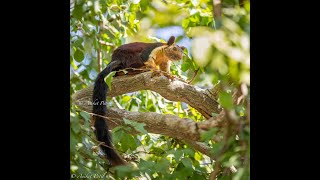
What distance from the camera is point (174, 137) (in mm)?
1503

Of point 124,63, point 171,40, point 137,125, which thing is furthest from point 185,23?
point 124,63

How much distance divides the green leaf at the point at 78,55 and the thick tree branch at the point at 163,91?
0.10 m

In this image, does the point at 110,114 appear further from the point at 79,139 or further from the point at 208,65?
the point at 208,65

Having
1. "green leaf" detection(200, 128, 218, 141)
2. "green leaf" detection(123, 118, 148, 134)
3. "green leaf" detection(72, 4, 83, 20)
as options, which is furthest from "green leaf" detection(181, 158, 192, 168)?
"green leaf" detection(72, 4, 83, 20)

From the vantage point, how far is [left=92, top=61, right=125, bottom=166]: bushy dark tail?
4.75 ft

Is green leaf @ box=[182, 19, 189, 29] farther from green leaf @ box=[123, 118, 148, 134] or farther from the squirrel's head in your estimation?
green leaf @ box=[123, 118, 148, 134]

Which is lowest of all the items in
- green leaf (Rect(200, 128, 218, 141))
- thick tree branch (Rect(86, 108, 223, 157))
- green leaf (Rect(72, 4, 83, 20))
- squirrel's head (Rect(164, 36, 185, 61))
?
thick tree branch (Rect(86, 108, 223, 157))

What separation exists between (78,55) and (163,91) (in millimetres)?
376

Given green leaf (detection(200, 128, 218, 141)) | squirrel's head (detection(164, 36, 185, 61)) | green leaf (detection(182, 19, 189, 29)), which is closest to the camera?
green leaf (detection(200, 128, 218, 141))

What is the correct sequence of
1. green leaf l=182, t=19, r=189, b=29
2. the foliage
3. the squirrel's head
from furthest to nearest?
the squirrel's head < green leaf l=182, t=19, r=189, b=29 < the foliage

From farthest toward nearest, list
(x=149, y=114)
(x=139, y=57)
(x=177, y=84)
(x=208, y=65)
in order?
1. (x=139, y=57)
2. (x=177, y=84)
3. (x=149, y=114)
4. (x=208, y=65)
